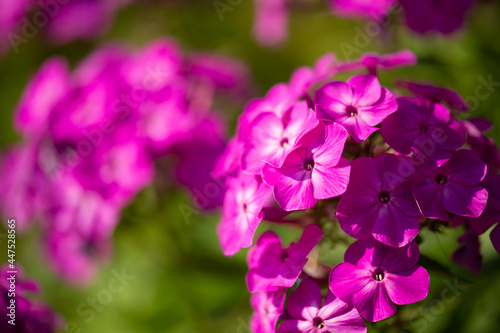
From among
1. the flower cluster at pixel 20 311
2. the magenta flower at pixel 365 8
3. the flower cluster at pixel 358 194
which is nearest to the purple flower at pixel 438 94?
the flower cluster at pixel 358 194

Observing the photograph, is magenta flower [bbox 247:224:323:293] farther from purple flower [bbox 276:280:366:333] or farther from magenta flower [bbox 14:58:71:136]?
magenta flower [bbox 14:58:71:136]

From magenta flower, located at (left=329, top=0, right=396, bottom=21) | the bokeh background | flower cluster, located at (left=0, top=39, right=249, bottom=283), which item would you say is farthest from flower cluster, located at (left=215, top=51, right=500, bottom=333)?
flower cluster, located at (left=0, top=39, right=249, bottom=283)

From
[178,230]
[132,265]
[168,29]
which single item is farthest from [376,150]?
[168,29]

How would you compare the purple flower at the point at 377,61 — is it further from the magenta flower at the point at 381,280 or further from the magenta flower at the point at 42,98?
the magenta flower at the point at 42,98

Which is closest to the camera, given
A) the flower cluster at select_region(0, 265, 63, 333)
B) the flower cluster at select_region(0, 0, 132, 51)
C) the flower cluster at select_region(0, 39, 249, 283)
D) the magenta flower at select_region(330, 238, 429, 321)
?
the magenta flower at select_region(330, 238, 429, 321)

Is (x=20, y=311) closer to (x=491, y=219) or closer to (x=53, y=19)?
(x=491, y=219)

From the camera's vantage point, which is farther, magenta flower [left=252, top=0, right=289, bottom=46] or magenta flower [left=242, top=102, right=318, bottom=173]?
magenta flower [left=252, top=0, right=289, bottom=46]
